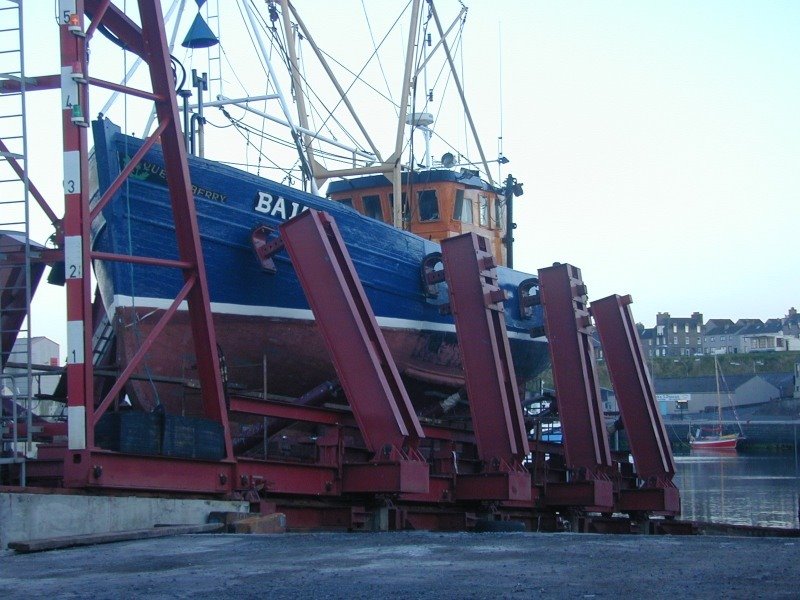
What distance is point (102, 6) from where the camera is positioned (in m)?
11.9

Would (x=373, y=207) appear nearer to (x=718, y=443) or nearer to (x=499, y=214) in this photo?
(x=499, y=214)

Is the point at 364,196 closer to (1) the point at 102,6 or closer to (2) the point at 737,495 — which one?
(1) the point at 102,6

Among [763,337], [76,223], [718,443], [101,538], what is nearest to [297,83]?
[76,223]

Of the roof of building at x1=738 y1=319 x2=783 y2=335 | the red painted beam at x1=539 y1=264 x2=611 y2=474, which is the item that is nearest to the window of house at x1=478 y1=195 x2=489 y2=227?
the red painted beam at x1=539 y1=264 x2=611 y2=474

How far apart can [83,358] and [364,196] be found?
11.0 metres

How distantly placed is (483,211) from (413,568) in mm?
14663

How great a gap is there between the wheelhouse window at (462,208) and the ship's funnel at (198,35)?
6.18m

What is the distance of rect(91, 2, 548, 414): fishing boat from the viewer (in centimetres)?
1420

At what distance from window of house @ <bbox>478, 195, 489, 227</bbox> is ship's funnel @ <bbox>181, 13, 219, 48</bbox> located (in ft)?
22.8

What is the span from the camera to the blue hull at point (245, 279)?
A: 14.2 metres

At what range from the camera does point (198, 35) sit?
1619cm

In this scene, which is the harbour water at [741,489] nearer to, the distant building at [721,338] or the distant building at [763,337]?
the distant building at [763,337]

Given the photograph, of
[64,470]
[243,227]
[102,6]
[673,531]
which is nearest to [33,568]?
[64,470]

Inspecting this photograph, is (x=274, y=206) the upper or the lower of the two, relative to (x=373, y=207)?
lower
